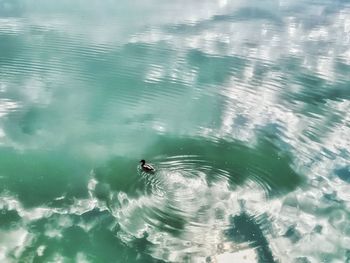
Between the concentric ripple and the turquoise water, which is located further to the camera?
the turquoise water

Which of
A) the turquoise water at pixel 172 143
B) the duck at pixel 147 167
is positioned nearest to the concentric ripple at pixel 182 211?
the turquoise water at pixel 172 143

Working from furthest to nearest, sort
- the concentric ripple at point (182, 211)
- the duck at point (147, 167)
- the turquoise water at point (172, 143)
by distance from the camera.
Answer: the duck at point (147, 167) → the turquoise water at point (172, 143) → the concentric ripple at point (182, 211)

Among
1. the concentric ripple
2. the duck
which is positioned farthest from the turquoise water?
the duck

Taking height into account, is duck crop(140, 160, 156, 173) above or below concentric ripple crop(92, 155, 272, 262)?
above

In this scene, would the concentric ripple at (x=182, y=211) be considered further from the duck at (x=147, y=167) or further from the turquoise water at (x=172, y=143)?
the duck at (x=147, y=167)

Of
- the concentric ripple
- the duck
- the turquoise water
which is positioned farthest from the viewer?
the duck

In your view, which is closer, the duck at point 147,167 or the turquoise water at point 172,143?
the turquoise water at point 172,143

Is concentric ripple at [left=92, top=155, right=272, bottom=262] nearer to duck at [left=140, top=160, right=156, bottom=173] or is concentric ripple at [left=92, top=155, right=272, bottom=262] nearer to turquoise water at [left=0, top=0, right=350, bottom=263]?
turquoise water at [left=0, top=0, right=350, bottom=263]

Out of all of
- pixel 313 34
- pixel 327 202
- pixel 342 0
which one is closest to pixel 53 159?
pixel 327 202

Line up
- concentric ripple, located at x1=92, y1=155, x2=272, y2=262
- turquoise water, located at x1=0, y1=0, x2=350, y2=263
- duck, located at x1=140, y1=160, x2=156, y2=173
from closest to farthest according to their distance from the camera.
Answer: concentric ripple, located at x1=92, y1=155, x2=272, y2=262, turquoise water, located at x1=0, y1=0, x2=350, y2=263, duck, located at x1=140, y1=160, x2=156, y2=173
